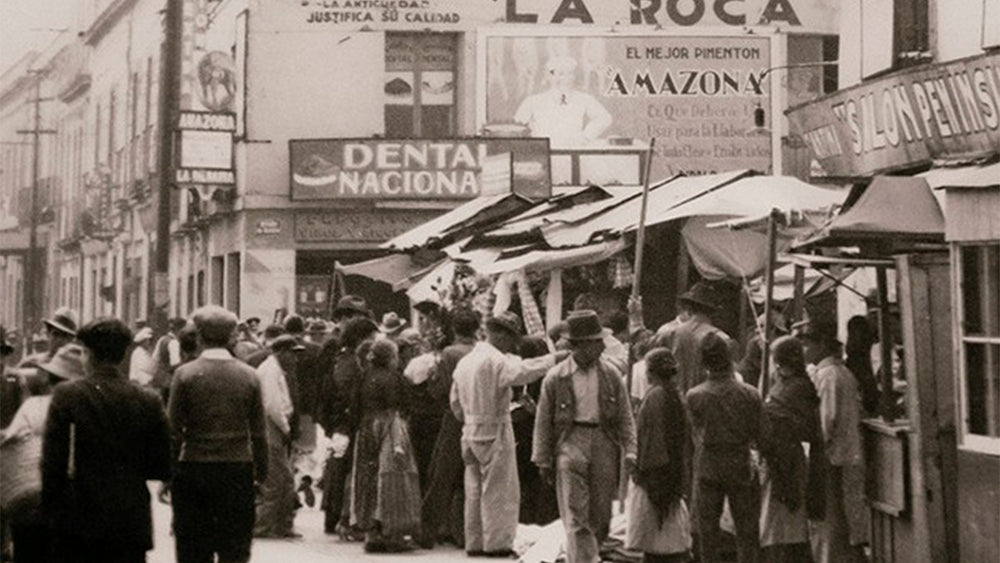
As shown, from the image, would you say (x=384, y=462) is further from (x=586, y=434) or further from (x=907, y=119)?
(x=907, y=119)

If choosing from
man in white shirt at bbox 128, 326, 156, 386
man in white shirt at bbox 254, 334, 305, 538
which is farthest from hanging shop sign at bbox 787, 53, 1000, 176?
man in white shirt at bbox 128, 326, 156, 386

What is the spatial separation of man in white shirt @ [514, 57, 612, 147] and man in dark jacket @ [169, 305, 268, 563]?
22937 millimetres

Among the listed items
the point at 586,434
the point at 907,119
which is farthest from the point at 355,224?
the point at 586,434

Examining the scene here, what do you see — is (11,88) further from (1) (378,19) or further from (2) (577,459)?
(2) (577,459)

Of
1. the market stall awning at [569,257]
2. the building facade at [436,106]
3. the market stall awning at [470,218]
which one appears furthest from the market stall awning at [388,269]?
the market stall awning at [569,257]

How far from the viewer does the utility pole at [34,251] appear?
2303 inches

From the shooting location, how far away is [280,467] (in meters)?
16.9

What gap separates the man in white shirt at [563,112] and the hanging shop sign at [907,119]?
13627 millimetres

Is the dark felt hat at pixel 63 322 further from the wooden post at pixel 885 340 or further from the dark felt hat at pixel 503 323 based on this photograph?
the wooden post at pixel 885 340

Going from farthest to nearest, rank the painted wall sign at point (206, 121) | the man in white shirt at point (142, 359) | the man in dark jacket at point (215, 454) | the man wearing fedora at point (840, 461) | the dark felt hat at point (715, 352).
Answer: the painted wall sign at point (206, 121) < the man in white shirt at point (142, 359) < the man wearing fedora at point (840, 461) < the dark felt hat at point (715, 352) < the man in dark jacket at point (215, 454)

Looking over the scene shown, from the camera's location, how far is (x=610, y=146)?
34188mm

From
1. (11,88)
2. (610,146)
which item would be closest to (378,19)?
(610,146)

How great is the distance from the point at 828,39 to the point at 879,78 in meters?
19.1

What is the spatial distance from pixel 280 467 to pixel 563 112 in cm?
1813
